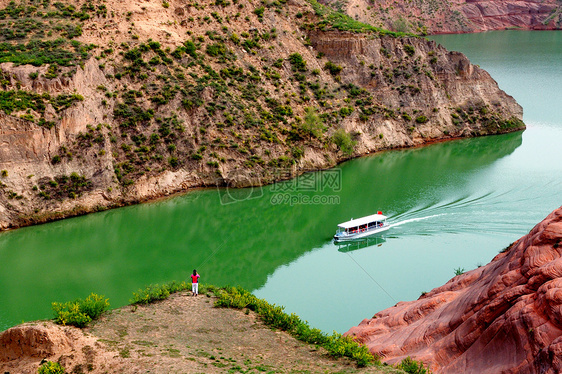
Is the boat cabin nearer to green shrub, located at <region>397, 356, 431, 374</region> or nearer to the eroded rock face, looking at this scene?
green shrub, located at <region>397, 356, 431, 374</region>

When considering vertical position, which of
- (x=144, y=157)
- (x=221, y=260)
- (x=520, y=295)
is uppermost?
(x=520, y=295)

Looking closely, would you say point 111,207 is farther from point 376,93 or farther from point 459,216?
point 376,93

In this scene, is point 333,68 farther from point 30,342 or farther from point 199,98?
point 30,342

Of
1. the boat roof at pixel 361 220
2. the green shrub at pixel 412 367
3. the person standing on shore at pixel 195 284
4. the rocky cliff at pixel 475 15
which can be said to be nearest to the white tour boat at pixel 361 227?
the boat roof at pixel 361 220

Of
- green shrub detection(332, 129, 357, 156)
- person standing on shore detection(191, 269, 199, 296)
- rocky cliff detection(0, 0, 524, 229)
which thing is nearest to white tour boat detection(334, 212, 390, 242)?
rocky cliff detection(0, 0, 524, 229)

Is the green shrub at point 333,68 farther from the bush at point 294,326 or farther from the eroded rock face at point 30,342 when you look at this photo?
the eroded rock face at point 30,342

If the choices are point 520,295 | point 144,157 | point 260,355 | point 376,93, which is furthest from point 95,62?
point 520,295
